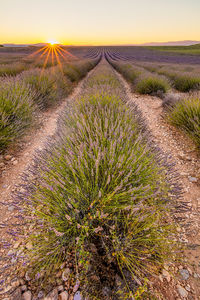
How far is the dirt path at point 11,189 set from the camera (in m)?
1.43

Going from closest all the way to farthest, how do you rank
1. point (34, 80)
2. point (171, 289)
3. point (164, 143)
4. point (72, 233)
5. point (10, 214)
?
1. point (171, 289)
2. point (72, 233)
3. point (10, 214)
4. point (164, 143)
5. point (34, 80)

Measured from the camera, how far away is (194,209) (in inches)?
91.0

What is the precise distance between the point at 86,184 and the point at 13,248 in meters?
1.01

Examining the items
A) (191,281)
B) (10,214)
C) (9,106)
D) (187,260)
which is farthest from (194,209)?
(9,106)

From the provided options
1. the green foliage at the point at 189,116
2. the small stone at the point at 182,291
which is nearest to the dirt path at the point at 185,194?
the small stone at the point at 182,291

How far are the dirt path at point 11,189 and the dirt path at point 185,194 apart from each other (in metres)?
1.38

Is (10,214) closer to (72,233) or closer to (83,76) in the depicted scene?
(72,233)

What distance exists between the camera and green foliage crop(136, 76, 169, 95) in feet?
26.5

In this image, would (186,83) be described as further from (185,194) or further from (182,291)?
(182,291)

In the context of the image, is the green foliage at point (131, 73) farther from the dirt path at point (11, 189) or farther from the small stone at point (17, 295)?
the small stone at point (17, 295)

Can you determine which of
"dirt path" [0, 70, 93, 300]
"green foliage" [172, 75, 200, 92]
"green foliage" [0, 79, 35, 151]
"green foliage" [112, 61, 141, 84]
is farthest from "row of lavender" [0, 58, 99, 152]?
"green foliage" [172, 75, 200, 92]

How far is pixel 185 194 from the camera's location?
257cm

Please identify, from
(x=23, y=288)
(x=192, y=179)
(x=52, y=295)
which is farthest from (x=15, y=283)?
(x=192, y=179)

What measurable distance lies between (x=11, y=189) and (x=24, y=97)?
240 cm
